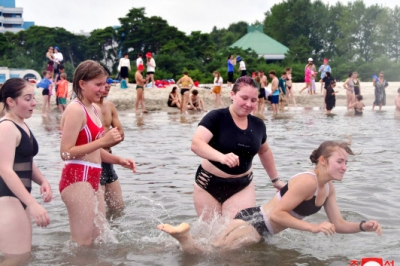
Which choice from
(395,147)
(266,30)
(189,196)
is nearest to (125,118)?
(395,147)

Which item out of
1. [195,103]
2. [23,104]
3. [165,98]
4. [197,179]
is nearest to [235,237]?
[197,179]

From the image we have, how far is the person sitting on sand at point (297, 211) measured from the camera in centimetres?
492

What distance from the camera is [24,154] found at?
4.57m

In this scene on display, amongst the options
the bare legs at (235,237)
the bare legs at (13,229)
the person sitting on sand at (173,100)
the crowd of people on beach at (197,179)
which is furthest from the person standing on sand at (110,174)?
the person sitting on sand at (173,100)

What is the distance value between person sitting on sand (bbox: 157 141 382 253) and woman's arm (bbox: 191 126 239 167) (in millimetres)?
592

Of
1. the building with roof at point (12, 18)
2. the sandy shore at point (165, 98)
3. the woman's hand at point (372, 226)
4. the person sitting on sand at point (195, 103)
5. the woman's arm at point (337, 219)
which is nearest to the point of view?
the woman's hand at point (372, 226)

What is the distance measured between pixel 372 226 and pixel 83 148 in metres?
2.37

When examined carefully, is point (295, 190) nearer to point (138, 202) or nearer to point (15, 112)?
point (15, 112)

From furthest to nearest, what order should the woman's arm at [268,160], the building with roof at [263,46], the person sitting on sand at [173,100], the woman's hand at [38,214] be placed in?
the building with roof at [263,46] → the person sitting on sand at [173,100] → the woman's arm at [268,160] → the woman's hand at [38,214]

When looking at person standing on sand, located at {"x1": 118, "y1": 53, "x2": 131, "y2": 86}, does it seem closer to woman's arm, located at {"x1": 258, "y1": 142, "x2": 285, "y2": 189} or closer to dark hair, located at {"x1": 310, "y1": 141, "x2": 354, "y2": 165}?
woman's arm, located at {"x1": 258, "y1": 142, "x2": 285, "y2": 189}

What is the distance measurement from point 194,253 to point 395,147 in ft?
27.4

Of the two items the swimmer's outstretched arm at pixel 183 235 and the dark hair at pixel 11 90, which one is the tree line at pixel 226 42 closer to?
the swimmer's outstretched arm at pixel 183 235

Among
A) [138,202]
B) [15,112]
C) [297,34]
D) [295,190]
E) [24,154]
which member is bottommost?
[138,202]

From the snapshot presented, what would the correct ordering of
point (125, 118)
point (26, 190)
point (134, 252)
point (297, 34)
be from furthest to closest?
point (297, 34)
point (125, 118)
point (134, 252)
point (26, 190)
